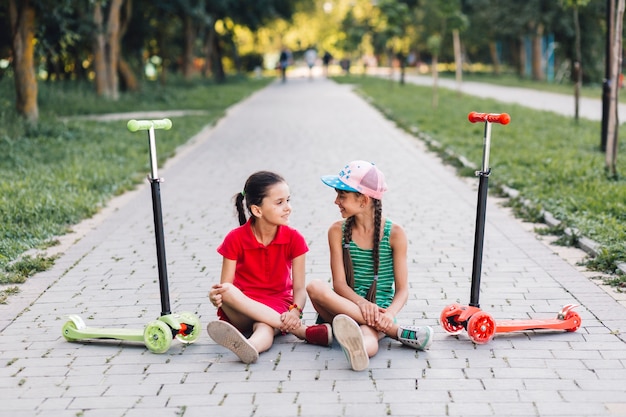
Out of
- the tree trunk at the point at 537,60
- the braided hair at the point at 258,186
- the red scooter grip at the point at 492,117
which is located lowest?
the tree trunk at the point at 537,60

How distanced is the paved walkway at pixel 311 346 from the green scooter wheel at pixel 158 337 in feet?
0.23

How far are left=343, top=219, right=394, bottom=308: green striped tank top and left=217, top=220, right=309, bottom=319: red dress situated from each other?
1.07ft

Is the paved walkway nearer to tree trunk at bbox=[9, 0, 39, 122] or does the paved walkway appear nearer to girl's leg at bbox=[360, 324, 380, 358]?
girl's leg at bbox=[360, 324, 380, 358]

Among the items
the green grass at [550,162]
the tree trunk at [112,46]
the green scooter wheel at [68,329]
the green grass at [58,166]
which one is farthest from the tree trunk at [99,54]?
the green scooter wheel at [68,329]

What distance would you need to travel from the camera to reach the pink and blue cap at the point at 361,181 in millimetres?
4996

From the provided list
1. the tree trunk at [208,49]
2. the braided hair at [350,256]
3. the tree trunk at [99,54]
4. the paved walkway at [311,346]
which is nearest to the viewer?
the paved walkway at [311,346]

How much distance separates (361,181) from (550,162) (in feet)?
25.5

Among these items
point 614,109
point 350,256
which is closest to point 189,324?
point 350,256

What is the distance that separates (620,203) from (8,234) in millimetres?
5919

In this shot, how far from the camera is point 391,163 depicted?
13.8 m

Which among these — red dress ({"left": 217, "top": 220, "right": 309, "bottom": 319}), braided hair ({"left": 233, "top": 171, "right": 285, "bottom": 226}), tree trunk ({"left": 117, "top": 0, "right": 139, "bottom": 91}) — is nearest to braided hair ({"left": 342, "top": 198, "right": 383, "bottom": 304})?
red dress ({"left": 217, "top": 220, "right": 309, "bottom": 319})

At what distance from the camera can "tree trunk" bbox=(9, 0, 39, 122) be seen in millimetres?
17125

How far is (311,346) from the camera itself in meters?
5.23

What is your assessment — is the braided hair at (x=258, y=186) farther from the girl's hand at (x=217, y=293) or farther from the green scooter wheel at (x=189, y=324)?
the green scooter wheel at (x=189, y=324)
